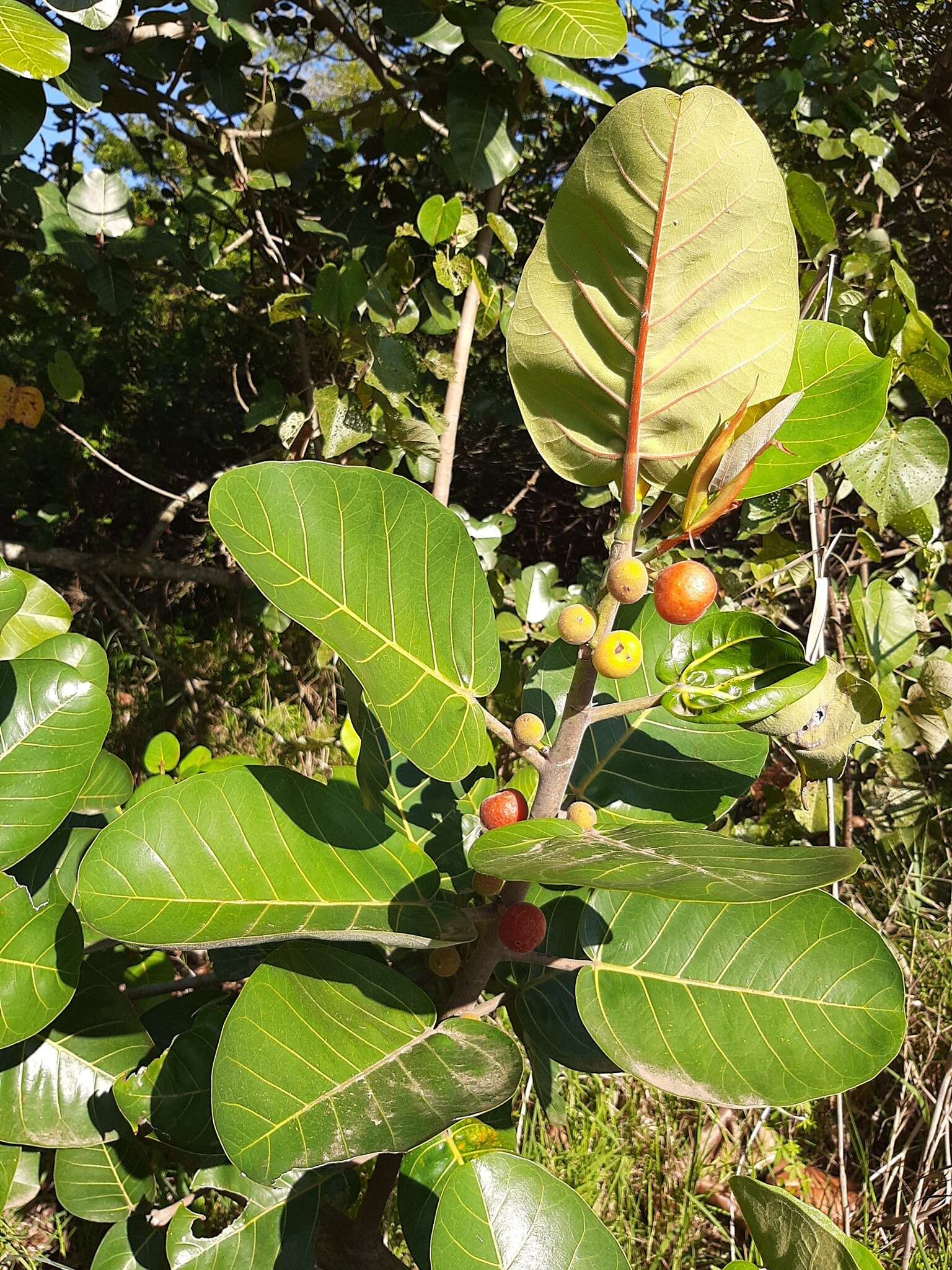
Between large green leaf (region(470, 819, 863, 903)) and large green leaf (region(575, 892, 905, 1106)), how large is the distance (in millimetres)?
203

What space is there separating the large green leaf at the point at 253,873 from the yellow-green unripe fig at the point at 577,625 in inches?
8.3

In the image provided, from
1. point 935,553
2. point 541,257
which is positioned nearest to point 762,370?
point 541,257

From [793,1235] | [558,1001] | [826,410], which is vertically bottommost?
[558,1001]

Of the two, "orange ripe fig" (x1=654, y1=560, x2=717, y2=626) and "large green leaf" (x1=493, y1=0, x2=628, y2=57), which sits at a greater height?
"large green leaf" (x1=493, y1=0, x2=628, y2=57)

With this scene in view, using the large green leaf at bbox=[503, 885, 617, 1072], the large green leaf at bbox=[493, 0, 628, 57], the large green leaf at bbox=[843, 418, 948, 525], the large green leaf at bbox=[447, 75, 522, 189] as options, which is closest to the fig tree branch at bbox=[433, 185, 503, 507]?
the large green leaf at bbox=[447, 75, 522, 189]

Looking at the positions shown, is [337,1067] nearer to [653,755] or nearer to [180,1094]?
[180,1094]

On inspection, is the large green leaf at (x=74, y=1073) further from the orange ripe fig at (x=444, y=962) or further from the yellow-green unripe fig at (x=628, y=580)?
the yellow-green unripe fig at (x=628, y=580)

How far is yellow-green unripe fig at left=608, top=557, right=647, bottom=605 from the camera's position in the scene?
0.53 meters

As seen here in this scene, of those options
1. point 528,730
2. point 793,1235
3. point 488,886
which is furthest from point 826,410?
point 793,1235

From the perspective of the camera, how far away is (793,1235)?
0.54 meters

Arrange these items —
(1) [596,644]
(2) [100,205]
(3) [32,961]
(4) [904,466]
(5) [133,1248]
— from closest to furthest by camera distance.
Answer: (1) [596,644]
(3) [32,961]
(5) [133,1248]
(4) [904,466]
(2) [100,205]

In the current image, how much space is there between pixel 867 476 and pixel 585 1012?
3.37 feet

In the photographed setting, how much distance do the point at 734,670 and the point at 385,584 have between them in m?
0.24

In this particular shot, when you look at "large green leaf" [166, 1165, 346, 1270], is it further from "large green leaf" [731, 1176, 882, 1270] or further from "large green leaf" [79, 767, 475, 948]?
"large green leaf" [731, 1176, 882, 1270]
